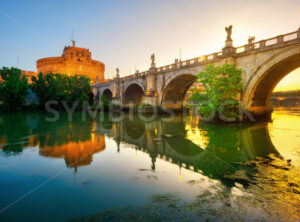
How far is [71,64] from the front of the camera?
74.7 metres

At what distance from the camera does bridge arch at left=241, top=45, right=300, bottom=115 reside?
14739mm

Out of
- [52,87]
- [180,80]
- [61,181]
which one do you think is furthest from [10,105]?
[61,181]

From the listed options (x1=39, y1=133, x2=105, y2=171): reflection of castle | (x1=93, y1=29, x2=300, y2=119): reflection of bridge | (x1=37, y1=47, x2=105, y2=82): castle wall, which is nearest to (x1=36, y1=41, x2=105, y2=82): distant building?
(x1=37, y1=47, x2=105, y2=82): castle wall

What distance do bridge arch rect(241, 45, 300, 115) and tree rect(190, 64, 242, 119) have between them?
41.0 inches

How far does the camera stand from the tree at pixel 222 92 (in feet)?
53.8

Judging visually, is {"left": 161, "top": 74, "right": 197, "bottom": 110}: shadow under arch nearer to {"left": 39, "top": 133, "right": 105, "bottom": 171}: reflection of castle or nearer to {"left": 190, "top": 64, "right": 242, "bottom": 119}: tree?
{"left": 190, "top": 64, "right": 242, "bottom": 119}: tree

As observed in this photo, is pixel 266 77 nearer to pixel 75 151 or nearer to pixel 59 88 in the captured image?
pixel 75 151

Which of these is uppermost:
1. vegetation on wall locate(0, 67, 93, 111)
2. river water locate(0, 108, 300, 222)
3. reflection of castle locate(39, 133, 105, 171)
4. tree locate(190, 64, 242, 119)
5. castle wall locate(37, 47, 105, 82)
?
castle wall locate(37, 47, 105, 82)

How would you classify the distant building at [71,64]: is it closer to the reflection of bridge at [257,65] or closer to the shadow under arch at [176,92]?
the shadow under arch at [176,92]

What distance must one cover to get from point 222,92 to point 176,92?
52.2 feet

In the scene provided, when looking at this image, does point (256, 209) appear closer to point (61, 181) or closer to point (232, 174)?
point (232, 174)

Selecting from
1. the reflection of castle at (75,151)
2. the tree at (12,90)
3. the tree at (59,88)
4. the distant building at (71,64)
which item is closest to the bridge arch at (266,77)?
the reflection of castle at (75,151)

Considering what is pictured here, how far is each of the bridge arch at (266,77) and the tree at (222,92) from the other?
1.04 m

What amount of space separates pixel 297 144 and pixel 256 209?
767 centimetres
